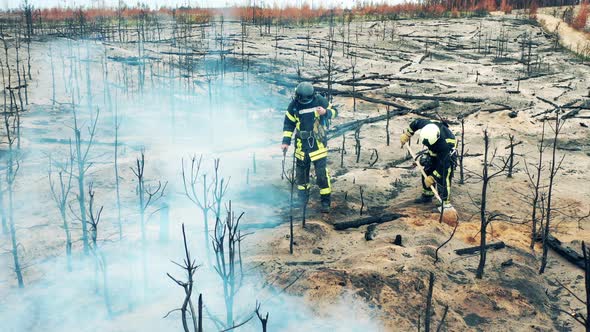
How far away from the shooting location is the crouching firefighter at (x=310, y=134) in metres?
6.60

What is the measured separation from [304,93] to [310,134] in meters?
0.59

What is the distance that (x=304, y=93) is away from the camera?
655 centimetres

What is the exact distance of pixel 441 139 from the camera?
6.53 meters

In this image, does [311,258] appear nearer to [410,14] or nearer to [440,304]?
[440,304]

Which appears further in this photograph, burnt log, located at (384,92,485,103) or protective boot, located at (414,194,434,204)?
burnt log, located at (384,92,485,103)

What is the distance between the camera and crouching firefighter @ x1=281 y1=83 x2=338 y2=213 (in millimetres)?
6602

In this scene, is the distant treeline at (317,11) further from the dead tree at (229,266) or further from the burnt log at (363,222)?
the dead tree at (229,266)

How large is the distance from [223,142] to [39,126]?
343cm

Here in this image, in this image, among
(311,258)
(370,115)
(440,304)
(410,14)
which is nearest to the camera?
(440,304)

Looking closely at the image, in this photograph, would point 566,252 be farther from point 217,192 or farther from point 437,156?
point 217,192

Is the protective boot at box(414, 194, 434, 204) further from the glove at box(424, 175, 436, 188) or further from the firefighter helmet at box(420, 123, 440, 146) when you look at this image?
the firefighter helmet at box(420, 123, 440, 146)

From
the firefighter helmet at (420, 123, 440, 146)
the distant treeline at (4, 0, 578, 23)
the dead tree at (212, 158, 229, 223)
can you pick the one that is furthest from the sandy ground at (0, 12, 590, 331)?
the distant treeline at (4, 0, 578, 23)

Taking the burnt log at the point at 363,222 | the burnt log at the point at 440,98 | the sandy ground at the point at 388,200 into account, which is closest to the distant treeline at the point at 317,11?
the sandy ground at the point at 388,200

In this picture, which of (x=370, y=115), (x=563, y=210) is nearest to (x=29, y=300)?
(x=563, y=210)
